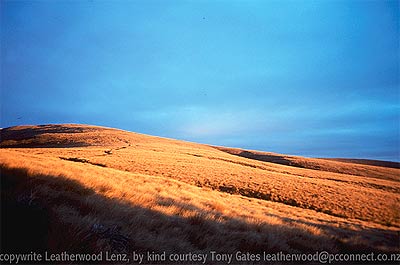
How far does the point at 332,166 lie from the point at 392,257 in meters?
50.8

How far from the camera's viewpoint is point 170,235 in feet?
13.8

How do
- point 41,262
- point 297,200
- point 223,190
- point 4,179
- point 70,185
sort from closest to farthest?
1. point 41,262
2. point 4,179
3. point 70,185
4. point 297,200
5. point 223,190

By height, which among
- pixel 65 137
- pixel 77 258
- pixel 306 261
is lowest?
pixel 306 261

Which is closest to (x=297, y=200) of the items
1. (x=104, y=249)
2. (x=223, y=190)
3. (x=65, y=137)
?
(x=223, y=190)

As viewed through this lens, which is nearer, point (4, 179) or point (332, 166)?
point (4, 179)

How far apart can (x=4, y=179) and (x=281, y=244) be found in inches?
230

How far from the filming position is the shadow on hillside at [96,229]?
2.65m

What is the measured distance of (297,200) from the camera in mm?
18312

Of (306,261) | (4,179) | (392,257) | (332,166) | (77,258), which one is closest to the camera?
(77,258)

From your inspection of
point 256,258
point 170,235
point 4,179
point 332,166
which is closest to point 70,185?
point 4,179

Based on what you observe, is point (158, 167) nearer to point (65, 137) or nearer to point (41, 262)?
point (41, 262)

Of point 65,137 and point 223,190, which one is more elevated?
point 65,137

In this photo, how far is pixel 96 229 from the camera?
332cm

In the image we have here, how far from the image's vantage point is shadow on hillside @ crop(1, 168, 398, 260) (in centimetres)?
265
